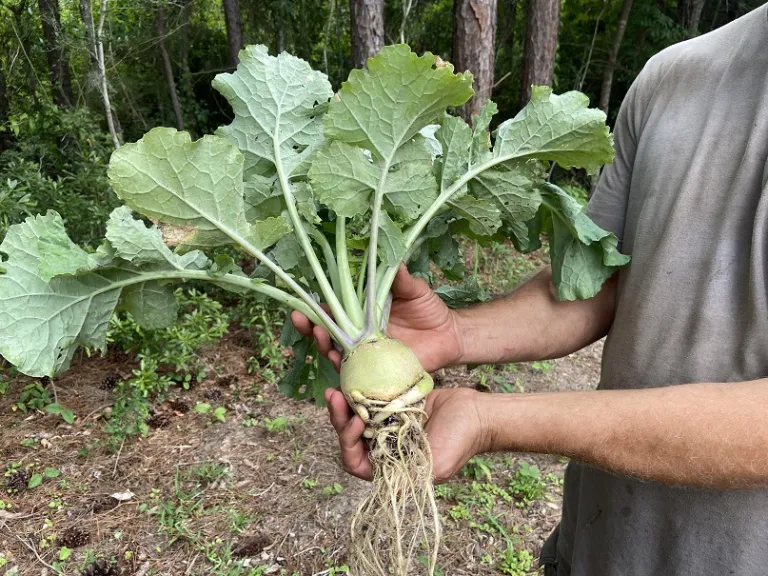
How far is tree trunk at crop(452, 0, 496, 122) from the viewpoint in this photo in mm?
5332

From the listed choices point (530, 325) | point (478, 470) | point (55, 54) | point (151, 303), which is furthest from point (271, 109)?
point (55, 54)

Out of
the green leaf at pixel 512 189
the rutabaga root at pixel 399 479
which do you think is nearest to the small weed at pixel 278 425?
the rutabaga root at pixel 399 479

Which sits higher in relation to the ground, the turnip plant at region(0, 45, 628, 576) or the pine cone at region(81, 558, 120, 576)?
the turnip plant at region(0, 45, 628, 576)

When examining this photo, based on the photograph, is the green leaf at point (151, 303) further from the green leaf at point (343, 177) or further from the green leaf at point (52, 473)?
the green leaf at point (52, 473)

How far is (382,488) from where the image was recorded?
5.03 feet

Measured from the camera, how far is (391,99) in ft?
4.86

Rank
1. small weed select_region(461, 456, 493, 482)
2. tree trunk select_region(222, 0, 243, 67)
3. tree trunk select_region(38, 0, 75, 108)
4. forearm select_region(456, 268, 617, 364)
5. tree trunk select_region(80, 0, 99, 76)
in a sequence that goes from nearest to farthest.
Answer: forearm select_region(456, 268, 617, 364) < small weed select_region(461, 456, 493, 482) < tree trunk select_region(80, 0, 99, 76) < tree trunk select_region(38, 0, 75, 108) < tree trunk select_region(222, 0, 243, 67)

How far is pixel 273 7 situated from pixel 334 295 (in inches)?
350

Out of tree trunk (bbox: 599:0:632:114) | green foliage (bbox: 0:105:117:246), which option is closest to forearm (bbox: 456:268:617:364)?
green foliage (bbox: 0:105:117:246)

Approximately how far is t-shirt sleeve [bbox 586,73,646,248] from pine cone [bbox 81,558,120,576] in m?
2.76

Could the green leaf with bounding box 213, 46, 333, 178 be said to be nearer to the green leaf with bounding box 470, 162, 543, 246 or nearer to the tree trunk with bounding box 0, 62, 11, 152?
the green leaf with bounding box 470, 162, 543, 246

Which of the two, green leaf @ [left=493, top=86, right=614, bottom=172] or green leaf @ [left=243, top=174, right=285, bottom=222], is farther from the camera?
green leaf @ [left=243, top=174, right=285, bottom=222]

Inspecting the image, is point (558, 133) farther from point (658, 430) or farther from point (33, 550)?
point (33, 550)

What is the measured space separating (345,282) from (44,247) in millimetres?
839
